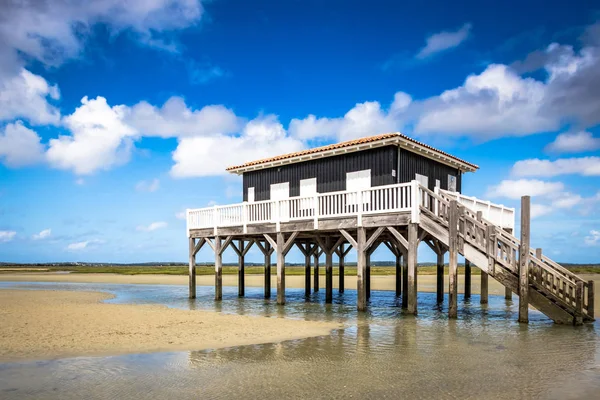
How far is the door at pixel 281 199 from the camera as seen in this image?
2086cm

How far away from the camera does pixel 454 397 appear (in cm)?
754

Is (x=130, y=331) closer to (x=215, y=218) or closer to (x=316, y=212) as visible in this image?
(x=316, y=212)

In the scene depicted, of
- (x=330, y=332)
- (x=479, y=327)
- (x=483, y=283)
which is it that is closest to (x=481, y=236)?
(x=479, y=327)

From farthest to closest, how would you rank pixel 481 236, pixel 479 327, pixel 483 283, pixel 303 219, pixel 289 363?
pixel 483 283, pixel 303 219, pixel 481 236, pixel 479 327, pixel 289 363

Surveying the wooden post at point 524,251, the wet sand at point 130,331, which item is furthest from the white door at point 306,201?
the wooden post at point 524,251

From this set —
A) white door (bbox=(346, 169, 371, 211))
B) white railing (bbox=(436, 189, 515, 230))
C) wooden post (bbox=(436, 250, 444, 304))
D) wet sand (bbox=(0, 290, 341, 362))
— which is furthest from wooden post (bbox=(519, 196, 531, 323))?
wooden post (bbox=(436, 250, 444, 304))

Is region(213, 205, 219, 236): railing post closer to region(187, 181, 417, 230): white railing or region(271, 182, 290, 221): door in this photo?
region(187, 181, 417, 230): white railing

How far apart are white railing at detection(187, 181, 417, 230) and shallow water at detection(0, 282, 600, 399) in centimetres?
501

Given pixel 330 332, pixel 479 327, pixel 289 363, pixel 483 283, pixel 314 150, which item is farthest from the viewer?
pixel 483 283

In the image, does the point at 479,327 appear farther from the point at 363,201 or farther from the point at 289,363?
the point at 289,363

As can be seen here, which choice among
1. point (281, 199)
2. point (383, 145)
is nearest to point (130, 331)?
point (281, 199)

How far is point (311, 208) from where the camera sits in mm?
20547

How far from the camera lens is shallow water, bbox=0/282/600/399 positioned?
7.88m

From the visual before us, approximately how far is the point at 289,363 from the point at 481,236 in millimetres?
9059
